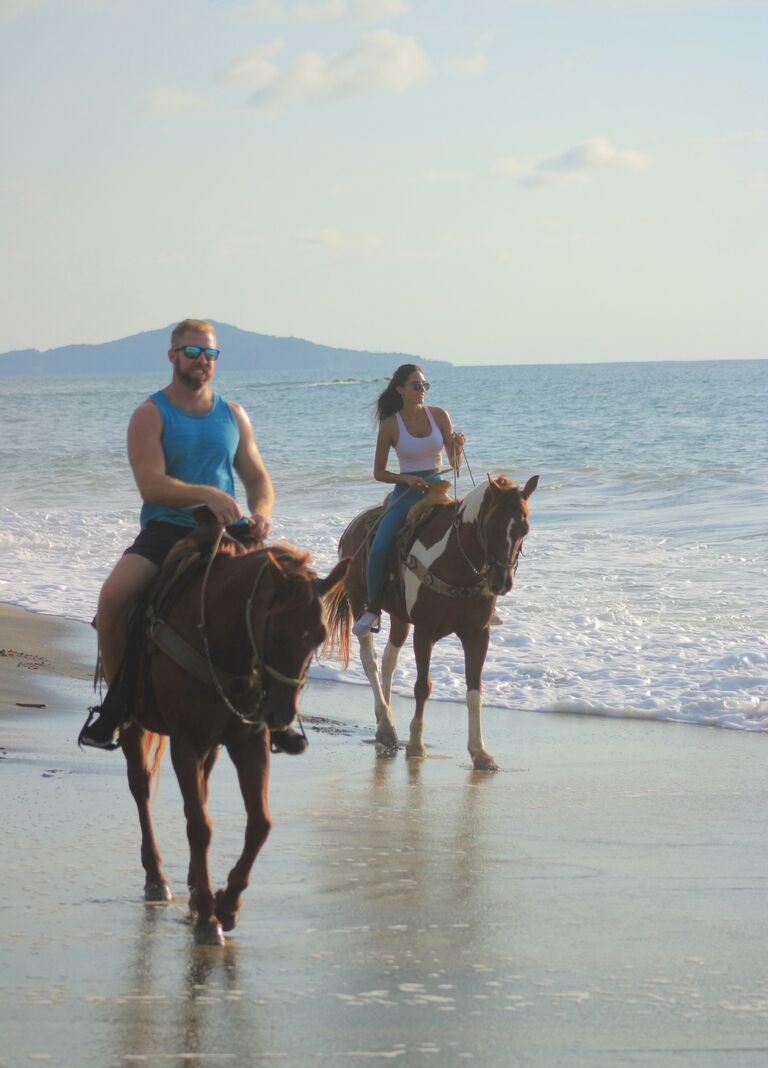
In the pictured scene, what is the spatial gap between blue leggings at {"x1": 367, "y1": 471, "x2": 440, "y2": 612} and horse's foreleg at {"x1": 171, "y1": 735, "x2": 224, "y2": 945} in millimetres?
4640

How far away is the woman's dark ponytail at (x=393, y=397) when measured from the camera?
942 centimetres

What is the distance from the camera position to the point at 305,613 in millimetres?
4465

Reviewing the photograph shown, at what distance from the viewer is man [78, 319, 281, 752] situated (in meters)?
5.17

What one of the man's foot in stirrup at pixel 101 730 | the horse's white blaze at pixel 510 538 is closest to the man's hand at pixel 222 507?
the man's foot in stirrup at pixel 101 730

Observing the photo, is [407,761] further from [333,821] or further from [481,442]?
[481,442]

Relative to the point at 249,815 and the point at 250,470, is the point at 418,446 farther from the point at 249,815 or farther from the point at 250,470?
the point at 249,815

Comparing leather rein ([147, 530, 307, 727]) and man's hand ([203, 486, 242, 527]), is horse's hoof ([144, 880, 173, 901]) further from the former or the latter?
man's hand ([203, 486, 242, 527])

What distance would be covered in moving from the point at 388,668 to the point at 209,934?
5.08 meters

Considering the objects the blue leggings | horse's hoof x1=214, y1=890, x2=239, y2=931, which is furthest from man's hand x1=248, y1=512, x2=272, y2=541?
the blue leggings

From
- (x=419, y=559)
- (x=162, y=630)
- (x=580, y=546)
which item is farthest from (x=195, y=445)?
(x=580, y=546)

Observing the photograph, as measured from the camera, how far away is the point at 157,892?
5.43 m

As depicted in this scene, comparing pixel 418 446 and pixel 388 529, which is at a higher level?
pixel 418 446

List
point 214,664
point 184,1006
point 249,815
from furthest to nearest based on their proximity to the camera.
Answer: point 249,815 < point 214,664 < point 184,1006

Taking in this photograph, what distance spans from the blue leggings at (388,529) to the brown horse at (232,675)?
4.44 meters
